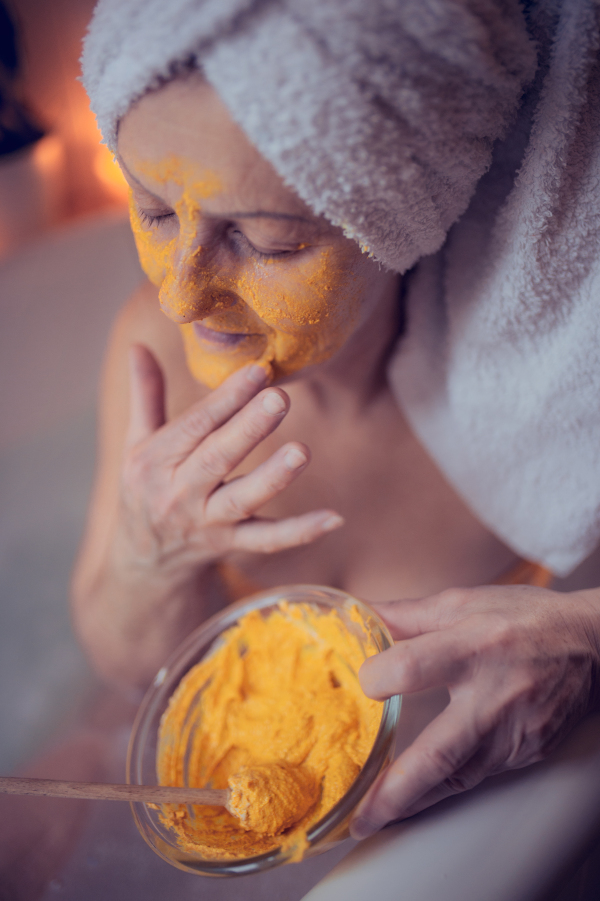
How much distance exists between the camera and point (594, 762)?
540 millimetres

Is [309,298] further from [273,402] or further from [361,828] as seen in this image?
[361,828]

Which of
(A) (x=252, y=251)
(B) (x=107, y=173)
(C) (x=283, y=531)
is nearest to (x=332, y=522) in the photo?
(C) (x=283, y=531)

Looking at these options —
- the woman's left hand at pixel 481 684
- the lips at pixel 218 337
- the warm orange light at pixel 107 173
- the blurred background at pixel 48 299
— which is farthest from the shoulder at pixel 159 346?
the warm orange light at pixel 107 173

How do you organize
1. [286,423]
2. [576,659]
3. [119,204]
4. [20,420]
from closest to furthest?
1. [576,659]
2. [286,423]
3. [20,420]
4. [119,204]

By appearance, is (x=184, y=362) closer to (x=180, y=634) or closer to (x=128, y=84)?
(x=180, y=634)

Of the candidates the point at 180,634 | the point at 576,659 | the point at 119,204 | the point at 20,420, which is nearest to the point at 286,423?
the point at 180,634

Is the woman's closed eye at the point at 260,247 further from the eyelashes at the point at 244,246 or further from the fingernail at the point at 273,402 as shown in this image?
the fingernail at the point at 273,402

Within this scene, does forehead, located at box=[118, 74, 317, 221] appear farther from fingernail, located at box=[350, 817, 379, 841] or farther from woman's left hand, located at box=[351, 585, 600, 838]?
fingernail, located at box=[350, 817, 379, 841]

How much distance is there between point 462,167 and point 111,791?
1.91 feet

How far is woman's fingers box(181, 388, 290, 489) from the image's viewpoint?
561mm

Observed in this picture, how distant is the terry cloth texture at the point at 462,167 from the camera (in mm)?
376

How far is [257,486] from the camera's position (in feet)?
1.95

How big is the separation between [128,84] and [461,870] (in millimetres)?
630

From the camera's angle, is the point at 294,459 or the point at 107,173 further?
the point at 107,173
